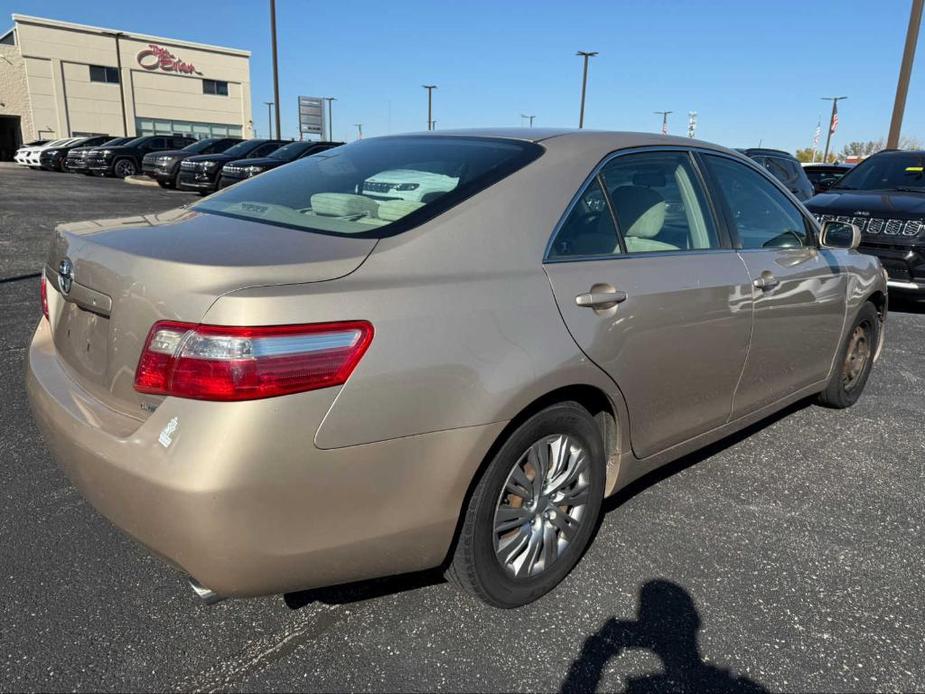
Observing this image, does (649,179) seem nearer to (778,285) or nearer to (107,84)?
(778,285)

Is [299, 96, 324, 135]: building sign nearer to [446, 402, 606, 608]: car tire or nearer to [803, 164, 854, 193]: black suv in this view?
[803, 164, 854, 193]: black suv

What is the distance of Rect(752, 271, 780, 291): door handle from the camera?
10.6 feet

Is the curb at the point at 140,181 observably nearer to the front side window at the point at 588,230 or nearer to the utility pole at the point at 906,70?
the utility pole at the point at 906,70

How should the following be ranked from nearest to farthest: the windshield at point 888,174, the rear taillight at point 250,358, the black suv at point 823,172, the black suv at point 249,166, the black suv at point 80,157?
the rear taillight at point 250,358
the windshield at point 888,174
the black suv at point 249,166
the black suv at point 823,172
the black suv at point 80,157

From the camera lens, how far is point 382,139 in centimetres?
338

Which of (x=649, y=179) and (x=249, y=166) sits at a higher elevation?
(x=649, y=179)

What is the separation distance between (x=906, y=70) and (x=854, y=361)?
1347 centimetres

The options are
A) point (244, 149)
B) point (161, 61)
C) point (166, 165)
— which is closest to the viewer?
point (244, 149)

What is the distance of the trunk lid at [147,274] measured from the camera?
6.16ft

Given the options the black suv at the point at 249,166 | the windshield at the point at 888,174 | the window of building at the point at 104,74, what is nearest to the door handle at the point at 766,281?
the windshield at the point at 888,174

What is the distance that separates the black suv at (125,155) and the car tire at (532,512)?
91.7 feet

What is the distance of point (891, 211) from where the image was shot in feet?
24.6

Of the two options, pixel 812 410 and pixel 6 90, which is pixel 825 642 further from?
pixel 6 90

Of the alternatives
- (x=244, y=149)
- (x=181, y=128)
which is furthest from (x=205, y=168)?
(x=181, y=128)
